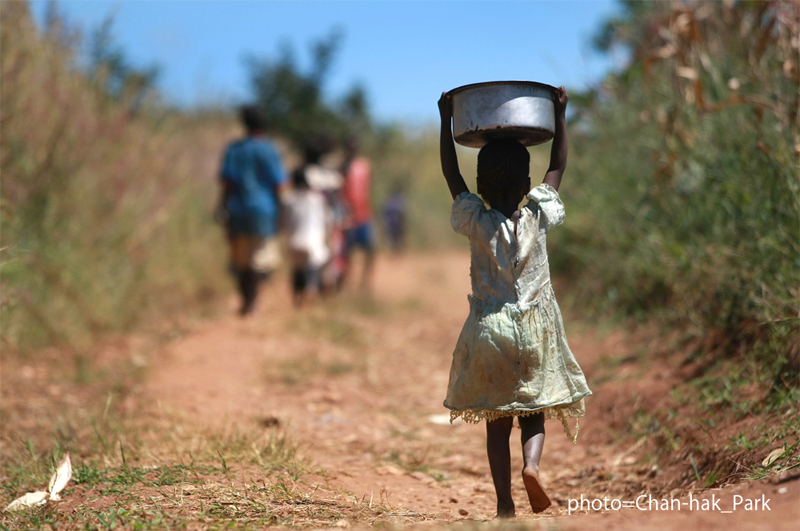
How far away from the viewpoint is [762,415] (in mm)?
3146

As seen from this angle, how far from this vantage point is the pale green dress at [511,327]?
2742mm

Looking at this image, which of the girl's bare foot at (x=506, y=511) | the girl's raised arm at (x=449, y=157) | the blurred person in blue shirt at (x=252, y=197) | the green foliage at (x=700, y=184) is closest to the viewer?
the girl's bare foot at (x=506, y=511)

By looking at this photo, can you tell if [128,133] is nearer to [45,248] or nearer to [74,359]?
[45,248]

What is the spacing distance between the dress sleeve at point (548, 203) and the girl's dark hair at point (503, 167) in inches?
2.9

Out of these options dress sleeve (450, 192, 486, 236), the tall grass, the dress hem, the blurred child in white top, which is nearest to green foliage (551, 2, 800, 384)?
the dress hem

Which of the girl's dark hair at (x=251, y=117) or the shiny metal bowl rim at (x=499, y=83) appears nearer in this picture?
the shiny metal bowl rim at (x=499, y=83)

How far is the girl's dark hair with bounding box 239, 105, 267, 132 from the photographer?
22.0 feet

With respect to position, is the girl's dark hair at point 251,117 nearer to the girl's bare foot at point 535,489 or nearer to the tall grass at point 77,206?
the tall grass at point 77,206

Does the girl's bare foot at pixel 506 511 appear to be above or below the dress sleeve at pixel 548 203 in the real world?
below

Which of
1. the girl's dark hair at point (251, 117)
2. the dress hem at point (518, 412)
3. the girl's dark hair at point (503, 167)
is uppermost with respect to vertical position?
the girl's dark hair at point (251, 117)

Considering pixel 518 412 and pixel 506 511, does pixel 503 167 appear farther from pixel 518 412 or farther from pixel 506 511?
pixel 506 511

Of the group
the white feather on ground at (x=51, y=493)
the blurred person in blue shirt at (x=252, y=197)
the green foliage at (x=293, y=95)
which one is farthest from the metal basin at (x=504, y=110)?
the green foliage at (x=293, y=95)

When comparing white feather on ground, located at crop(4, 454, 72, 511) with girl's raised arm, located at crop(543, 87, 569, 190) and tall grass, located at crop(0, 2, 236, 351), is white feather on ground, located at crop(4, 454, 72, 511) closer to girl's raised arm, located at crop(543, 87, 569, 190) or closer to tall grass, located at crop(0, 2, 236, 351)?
tall grass, located at crop(0, 2, 236, 351)

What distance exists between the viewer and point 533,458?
268cm
